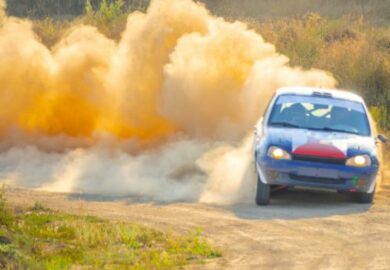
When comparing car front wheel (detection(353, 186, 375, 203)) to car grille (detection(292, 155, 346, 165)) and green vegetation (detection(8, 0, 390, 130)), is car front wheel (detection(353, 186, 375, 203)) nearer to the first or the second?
Answer: car grille (detection(292, 155, 346, 165))

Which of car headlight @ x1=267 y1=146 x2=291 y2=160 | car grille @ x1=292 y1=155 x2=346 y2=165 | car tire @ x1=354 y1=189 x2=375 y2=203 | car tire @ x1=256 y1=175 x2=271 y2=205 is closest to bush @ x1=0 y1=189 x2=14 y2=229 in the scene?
car tire @ x1=256 y1=175 x2=271 y2=205

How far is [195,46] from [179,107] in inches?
56.5

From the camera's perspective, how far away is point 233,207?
52.3 ft

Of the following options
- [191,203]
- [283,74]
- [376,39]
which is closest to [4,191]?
[191,203]

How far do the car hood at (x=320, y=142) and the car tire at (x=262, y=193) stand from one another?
62 cm

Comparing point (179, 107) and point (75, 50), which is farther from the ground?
point (75, 50)

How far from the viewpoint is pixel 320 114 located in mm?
16938

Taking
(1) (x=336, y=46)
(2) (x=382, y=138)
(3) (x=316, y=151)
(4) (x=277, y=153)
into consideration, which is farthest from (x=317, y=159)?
(1) (x=336, y=46)

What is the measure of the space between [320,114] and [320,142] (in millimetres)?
1211

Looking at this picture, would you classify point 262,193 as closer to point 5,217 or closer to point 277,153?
point 277,153

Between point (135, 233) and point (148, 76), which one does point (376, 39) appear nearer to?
point (148, 76)

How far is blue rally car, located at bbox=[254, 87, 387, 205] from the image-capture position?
15.6m

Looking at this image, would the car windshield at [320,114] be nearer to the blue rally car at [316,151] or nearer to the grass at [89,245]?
the blue rally car at [316,151]

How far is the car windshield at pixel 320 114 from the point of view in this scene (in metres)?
16.7
